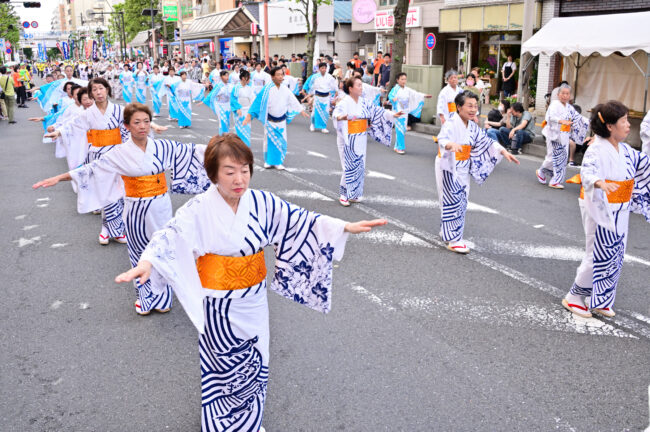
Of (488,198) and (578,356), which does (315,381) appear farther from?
(488,198)

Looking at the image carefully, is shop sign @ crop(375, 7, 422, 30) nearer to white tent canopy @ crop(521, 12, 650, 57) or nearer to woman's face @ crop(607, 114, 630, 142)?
white tent canopy @ crop(521, 12, 650, 57)

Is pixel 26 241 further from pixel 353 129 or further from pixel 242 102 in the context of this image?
pixel 242 102

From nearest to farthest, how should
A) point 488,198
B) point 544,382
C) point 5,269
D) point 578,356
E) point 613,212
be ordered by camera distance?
point 544,382 → point 578,356 → point 613,212 → point 5,269 → point 488,198

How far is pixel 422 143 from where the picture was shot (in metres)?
14.3

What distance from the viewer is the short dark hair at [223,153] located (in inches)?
111

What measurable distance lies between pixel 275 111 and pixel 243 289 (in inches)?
319

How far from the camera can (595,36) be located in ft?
40.2

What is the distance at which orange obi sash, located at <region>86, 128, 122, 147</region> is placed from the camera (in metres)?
6.90

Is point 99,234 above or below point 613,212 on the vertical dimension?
below

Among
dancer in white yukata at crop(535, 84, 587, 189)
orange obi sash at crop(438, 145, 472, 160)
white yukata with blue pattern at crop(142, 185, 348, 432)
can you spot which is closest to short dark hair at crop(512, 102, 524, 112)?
dancer in white yukata at crop(535, 84, 587, 189)

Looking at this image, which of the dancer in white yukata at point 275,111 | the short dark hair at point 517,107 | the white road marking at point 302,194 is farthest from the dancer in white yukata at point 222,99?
the short dark hair at point 517,107

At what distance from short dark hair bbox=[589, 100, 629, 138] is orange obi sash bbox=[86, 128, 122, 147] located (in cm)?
505

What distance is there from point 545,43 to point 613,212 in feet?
31.2

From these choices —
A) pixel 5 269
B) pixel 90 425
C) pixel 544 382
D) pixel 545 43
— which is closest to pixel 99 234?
pixel 5 269
